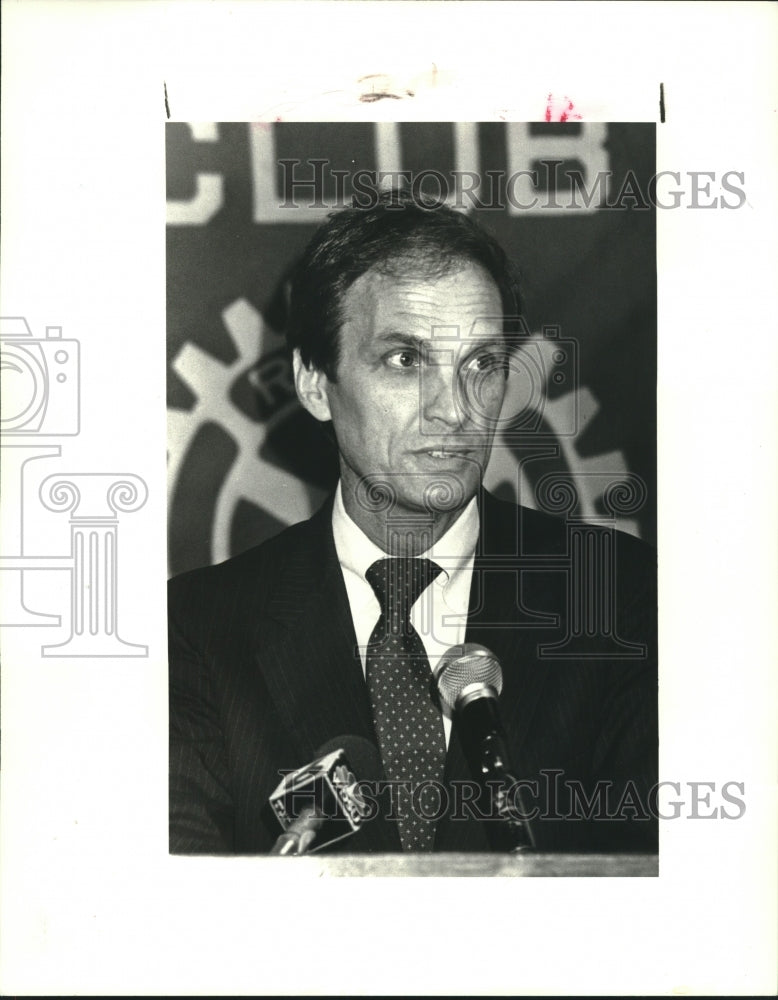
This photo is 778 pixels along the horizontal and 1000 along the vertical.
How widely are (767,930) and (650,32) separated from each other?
1.73 meters

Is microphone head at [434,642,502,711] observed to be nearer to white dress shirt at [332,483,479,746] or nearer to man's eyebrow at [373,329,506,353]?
white dress shirt at [332,483,479,746]

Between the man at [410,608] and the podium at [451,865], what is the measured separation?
0.02m

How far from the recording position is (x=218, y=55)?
180cm

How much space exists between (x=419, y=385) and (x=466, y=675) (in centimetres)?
55

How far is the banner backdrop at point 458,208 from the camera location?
5.93 ft

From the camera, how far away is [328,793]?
1786mm

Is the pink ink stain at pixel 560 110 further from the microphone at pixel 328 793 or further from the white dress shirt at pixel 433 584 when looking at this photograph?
the microphone at pixel 328 793

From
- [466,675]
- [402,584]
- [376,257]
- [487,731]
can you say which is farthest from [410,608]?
[376,257]

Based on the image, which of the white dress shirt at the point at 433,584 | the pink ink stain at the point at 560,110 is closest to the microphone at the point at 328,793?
the white dress shirt at the point at 433,584

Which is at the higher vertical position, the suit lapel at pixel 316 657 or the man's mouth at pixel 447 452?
the man's mouth at pixel 447 452

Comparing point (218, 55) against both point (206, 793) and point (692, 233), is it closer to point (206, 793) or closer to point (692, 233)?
point (692, 233)

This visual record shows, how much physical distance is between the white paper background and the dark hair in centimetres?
19

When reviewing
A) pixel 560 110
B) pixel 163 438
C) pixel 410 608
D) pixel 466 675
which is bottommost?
pixel 466 675

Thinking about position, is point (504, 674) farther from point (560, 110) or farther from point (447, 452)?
point (560, 110)
